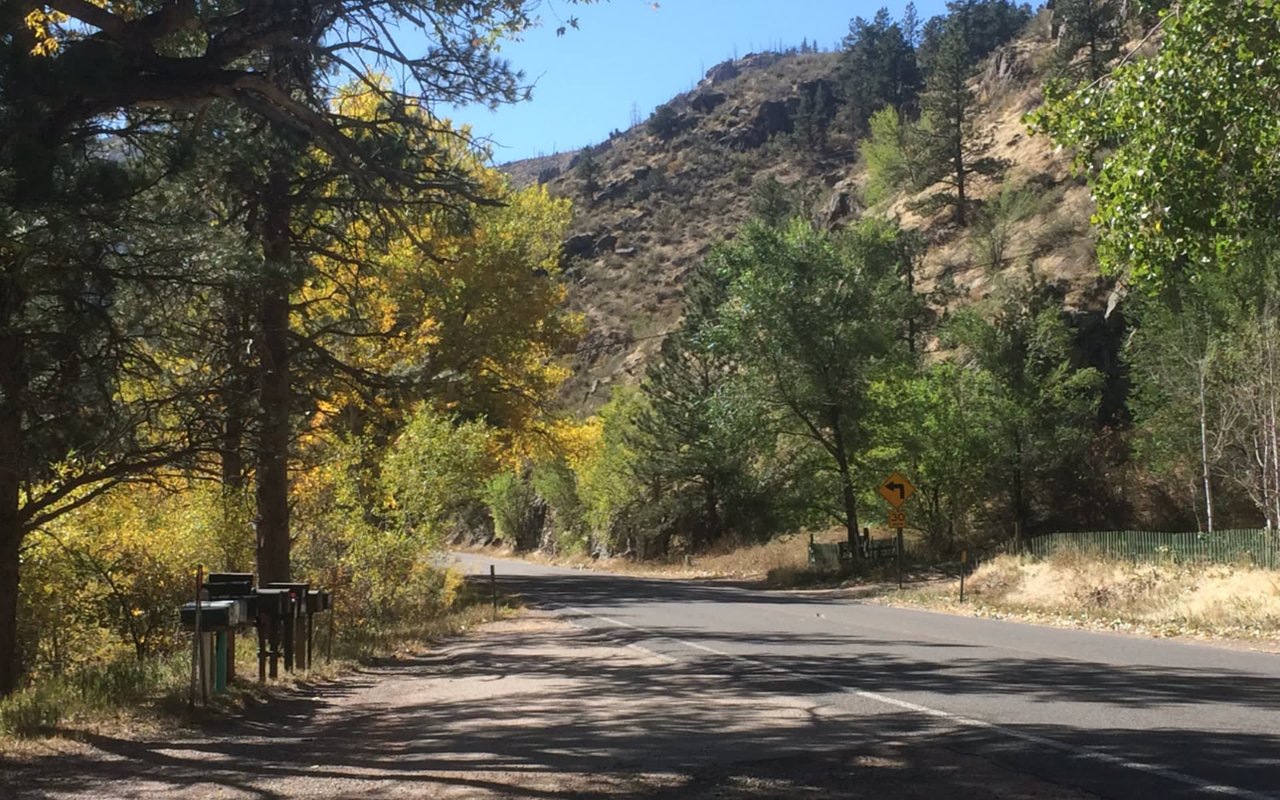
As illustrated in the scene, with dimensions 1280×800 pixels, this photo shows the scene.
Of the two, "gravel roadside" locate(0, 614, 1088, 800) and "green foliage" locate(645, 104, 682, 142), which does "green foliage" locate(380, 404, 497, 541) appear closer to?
"gravel roadside" locate(0, 614, 1088, 800)

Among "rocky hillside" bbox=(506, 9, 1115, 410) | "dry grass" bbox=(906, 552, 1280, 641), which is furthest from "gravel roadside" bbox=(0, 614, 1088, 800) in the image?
"rocky hillside" bbox=(506, 9, 1115, 410)

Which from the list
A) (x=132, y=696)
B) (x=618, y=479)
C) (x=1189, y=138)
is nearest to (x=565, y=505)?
(x=618, y=479)

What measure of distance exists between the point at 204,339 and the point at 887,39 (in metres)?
113

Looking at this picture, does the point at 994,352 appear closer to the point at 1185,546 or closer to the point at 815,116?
the point at 1185,546

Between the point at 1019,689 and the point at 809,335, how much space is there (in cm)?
2727

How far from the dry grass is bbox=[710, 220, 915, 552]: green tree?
9563 mm

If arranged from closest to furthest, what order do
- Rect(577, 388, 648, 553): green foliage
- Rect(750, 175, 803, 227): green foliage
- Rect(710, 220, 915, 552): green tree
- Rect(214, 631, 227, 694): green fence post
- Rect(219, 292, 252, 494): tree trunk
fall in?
Rect(214, 631, 227, 694): green fence post < Rect(219, 292, 252, 494): tree trunk < Rect(710, 220, 915, 552): green tree < Rect(577, 388, 648, 553): green foliage < Rect(750, 175, 803, 227): green foliage

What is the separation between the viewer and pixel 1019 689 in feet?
33.2

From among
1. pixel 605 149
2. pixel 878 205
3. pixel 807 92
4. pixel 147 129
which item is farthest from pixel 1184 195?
pixel 605 149

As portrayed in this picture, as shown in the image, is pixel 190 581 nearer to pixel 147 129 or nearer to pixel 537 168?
pixel 147 129

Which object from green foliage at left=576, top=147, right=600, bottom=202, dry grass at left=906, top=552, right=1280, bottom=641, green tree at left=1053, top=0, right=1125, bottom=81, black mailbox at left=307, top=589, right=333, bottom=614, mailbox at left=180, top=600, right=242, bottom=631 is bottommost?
dry grass at left=906, top=552, right=1280, bottom=641

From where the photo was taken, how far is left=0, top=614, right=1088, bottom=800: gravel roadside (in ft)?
21.6

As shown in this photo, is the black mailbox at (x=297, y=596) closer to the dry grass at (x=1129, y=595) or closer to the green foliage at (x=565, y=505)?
the dry grass at (x=1129, y=595)

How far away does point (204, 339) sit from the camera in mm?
12844
